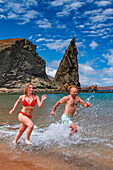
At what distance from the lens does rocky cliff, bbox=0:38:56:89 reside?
77312mm

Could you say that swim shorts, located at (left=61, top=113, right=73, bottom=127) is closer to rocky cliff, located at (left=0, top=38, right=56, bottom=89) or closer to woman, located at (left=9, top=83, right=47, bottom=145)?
woman, located at (left=9, top=83, right=47, bottom=145)

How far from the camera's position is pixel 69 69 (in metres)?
132

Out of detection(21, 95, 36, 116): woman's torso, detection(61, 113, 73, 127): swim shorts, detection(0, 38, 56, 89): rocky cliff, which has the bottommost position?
detection(61, 113, 73, 127): swim shorts

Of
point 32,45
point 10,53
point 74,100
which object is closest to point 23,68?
point 10,53

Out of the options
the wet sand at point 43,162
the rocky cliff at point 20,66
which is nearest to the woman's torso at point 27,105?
the wet sand at point 43,162

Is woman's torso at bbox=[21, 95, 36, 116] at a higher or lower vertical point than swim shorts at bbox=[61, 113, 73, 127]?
higher

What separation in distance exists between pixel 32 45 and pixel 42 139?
88349 mm

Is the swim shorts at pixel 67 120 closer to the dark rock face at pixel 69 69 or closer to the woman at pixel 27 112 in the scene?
the woman at pixel 27 112

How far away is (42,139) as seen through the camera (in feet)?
18.4

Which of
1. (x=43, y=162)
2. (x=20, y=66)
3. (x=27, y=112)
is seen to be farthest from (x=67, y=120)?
(x=20, y=66)

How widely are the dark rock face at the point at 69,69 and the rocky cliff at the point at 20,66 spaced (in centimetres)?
4049

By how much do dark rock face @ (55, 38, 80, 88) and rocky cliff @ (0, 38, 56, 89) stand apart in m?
40.5

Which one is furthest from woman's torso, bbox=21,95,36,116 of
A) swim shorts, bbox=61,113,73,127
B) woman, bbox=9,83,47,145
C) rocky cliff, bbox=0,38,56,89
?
rocky cliff, bbox=0,38,56,89

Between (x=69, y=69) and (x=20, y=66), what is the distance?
56.9 meters
